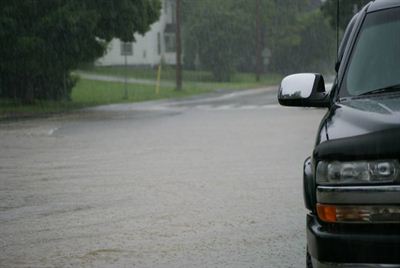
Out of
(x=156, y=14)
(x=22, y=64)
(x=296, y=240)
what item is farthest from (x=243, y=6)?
(x=296, y=240)

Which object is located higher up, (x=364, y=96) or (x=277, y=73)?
(x=364, y=96)

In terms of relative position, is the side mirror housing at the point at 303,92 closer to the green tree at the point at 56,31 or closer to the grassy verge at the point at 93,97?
the grassy verge at the point at 93,97

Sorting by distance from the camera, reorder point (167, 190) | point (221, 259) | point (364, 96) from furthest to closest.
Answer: point (167, 190) → point (221, 259) → point (364, 96)

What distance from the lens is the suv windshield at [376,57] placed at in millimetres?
4531

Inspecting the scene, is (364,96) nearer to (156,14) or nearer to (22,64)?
(22,64)

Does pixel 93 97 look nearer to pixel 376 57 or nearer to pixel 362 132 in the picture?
pixel 376 57

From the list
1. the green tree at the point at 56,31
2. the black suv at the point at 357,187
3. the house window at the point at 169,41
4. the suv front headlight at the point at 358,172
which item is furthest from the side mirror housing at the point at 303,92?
the house window at the point at 169,41

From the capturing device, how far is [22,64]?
27.4 metres

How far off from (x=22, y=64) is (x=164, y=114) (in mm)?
5890

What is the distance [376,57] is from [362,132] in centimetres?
115

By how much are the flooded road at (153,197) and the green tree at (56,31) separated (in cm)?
824

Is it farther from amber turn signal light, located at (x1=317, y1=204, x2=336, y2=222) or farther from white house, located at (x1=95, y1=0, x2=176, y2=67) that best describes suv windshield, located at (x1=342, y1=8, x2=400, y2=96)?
white house, located at (x1=95, y1=0, x2=176, y2=67)

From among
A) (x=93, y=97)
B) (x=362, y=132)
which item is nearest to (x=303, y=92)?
(x=362, y=132)

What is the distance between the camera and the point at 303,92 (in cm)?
480
